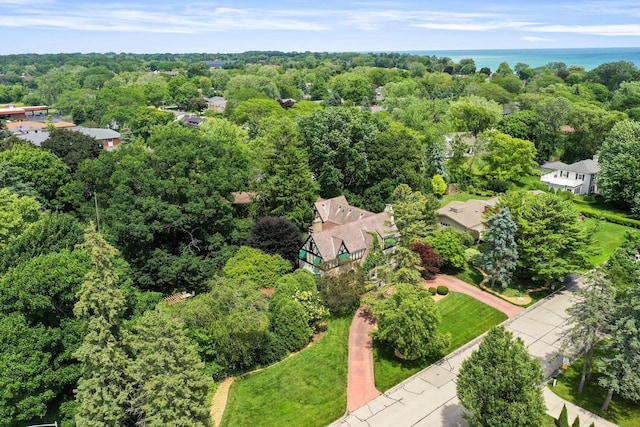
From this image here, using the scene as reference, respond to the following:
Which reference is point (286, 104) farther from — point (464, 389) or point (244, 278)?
point (464, 389)

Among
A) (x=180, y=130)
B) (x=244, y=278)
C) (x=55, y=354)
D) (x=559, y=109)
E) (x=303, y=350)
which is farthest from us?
(x=559, y=109)

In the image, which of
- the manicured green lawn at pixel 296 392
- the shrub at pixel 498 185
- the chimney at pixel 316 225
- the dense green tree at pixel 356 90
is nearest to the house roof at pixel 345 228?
the chimney at pixel 316 225

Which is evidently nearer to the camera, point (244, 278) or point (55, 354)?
point (55, 354)

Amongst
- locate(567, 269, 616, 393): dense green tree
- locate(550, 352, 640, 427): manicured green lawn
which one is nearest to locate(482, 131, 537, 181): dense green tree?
locate(550, 352, 640, 427): manicured green lawn

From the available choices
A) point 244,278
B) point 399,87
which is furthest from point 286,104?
point 244,278

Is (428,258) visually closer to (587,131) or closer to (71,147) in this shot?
(71,147)

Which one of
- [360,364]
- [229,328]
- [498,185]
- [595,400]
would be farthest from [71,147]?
[595,400]

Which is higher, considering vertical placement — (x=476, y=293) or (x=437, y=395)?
(x=476, y=293)

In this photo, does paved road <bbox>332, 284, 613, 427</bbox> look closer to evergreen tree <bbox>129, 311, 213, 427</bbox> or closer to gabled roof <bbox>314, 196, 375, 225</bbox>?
evergreen tree <bbox>129, 311, 213, 427</bbox>
